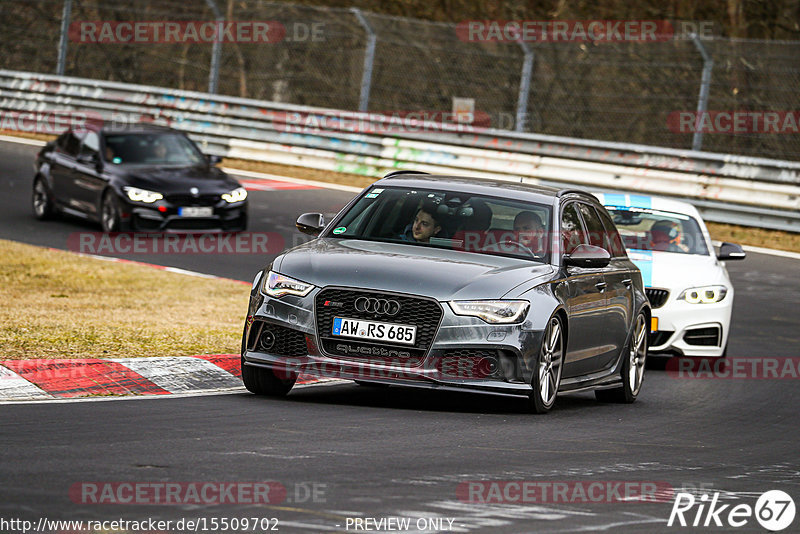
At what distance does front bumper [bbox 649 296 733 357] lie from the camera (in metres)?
13.9

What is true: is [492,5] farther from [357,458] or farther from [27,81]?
[357,458]

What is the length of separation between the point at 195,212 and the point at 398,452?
42.4ft

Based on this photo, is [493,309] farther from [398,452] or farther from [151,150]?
[151,150]

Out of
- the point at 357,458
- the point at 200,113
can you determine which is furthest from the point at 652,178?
the point at 357,458

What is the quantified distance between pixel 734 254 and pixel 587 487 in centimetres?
809

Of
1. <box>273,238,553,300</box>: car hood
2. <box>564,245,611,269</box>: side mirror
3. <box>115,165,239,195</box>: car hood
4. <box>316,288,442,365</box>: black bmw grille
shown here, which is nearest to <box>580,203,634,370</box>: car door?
<box>564,245,611,269</box>: side mirror

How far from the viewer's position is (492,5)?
122ft

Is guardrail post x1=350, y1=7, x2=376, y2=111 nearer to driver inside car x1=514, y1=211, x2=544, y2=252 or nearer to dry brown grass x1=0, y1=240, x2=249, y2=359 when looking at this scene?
dry brown grass x1=0, y1=240, x2=249, y2=359

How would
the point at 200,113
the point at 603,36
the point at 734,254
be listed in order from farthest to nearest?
the point at 603,36 → the point at 200,113 → the point at 734,254

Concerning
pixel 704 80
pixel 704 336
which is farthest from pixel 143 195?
pixel 704 80

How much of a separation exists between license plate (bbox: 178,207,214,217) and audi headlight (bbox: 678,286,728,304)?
8381 mm

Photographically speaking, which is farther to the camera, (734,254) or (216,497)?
(734,254)

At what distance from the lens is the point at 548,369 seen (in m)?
9.88

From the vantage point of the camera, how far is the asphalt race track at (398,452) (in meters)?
6.35
